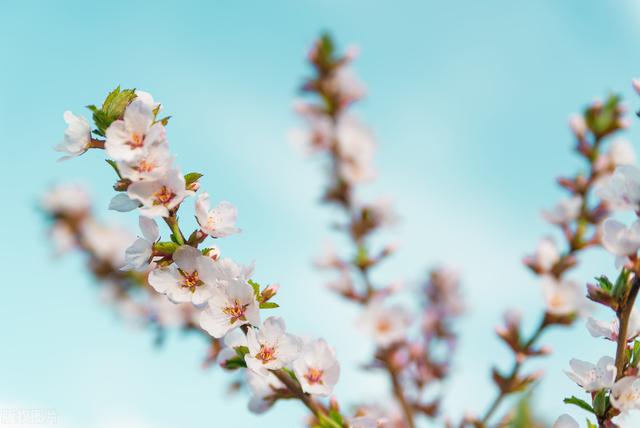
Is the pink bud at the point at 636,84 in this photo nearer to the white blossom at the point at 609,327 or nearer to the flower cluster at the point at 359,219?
the white blossom at the point at 609,327

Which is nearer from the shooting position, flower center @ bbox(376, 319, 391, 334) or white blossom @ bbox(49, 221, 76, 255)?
flower center @ bbox(376, 319, 391, 334)

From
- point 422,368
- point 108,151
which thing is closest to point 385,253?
point 422,368

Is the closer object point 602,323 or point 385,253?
point 602,323

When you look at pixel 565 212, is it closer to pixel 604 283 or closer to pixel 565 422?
pixel 604 283

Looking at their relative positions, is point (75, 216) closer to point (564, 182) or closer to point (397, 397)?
point (397, 397)

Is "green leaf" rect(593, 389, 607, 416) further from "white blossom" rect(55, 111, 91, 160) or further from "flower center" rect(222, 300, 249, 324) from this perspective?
"white blossom" rect(55, 111, 91, 160)

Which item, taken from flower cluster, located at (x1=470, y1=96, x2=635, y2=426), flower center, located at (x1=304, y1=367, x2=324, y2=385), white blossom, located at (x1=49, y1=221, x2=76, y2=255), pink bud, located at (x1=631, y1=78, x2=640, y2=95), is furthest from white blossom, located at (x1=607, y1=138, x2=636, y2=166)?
white blossom, located at (x1=49, y1=221, x2=76, y2=255)

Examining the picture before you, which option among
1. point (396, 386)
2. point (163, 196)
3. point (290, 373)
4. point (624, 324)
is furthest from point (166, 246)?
point (396, 386)
